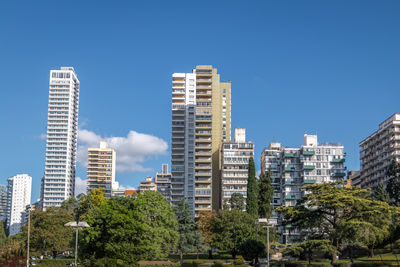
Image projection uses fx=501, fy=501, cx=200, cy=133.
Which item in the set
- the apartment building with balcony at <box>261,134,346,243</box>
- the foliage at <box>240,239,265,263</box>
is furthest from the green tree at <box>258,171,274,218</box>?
the foliage at <box>240,239,265,263</box>

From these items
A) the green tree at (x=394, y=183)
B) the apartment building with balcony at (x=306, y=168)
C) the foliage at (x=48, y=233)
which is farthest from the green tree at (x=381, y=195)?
the foliage at (x=48, y=233)

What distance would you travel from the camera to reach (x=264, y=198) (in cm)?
11694

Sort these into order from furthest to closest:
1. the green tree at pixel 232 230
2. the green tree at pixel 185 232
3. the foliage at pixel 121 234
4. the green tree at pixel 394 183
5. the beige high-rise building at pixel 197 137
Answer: the beige high-rise building at pixel 197 137 → the green tree at pixel 394 183 → the green tree at pixel 185 232 → the green tree at pixel 232 230 → the foliage at pixel 121 234

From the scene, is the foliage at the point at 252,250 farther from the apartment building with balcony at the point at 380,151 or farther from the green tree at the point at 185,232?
the apartment building with balcony at the point at 380,151

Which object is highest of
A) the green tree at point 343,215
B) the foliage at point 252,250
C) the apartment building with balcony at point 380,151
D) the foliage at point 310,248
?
the apartment building with balcony at point 380,151

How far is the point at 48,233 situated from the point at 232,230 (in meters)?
36.0

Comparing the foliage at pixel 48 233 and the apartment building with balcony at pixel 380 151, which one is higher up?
the apartment building with balcony at pixel 380 151

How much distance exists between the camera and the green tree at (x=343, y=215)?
63.8 meters

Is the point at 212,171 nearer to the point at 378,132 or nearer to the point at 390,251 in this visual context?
the point at 378,132

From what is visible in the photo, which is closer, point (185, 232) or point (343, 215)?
point (343, 215)

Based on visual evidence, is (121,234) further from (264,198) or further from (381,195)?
(381,195)

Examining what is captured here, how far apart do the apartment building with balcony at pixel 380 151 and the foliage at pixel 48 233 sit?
3149 inches

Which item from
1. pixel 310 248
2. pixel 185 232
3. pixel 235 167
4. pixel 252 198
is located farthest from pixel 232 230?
pixel 235 167

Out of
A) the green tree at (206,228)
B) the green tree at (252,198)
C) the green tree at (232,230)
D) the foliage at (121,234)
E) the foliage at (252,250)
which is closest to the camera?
the foliage at (121,234)
